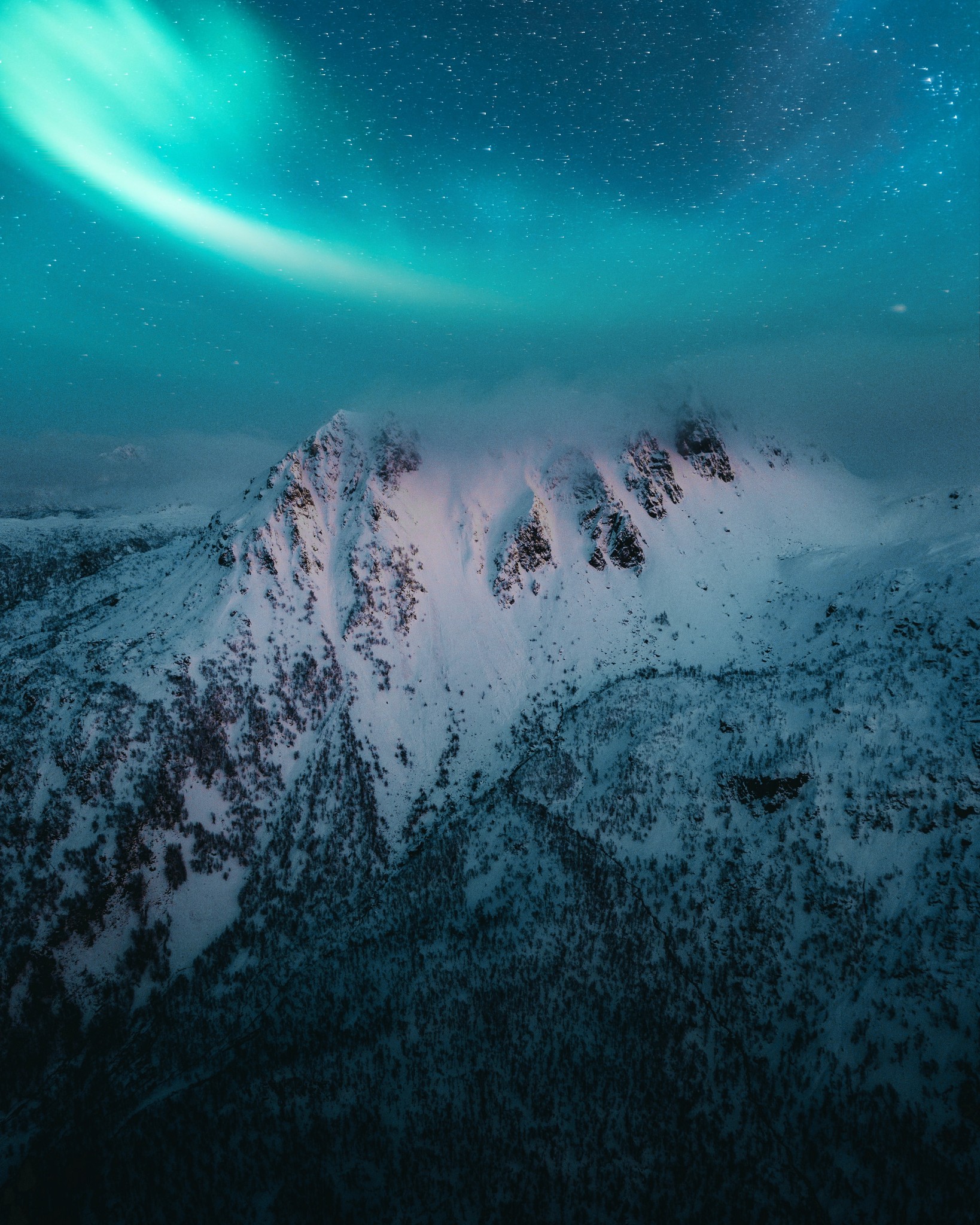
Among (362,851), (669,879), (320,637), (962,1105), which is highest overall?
(320,637)

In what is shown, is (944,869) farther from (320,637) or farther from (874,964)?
(320,637)

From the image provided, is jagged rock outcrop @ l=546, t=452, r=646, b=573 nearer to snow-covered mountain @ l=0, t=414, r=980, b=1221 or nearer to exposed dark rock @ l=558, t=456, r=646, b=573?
exposed dark rock @ l=558, t=456, r=646, b=573

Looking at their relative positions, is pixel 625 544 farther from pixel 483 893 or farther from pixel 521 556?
pixel 483 893

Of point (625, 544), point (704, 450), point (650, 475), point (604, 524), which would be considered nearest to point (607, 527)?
point (604, 524)

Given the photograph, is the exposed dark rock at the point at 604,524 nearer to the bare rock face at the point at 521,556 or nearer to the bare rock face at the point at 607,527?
the bare rock face at the point at 607,527

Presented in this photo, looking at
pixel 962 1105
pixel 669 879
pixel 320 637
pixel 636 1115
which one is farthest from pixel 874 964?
pixel 320 637

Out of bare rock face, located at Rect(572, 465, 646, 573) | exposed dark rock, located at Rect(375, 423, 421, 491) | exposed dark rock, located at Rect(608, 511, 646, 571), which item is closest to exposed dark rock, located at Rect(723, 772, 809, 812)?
bare rock face, located at Rect(572, 465, 646, 573)
